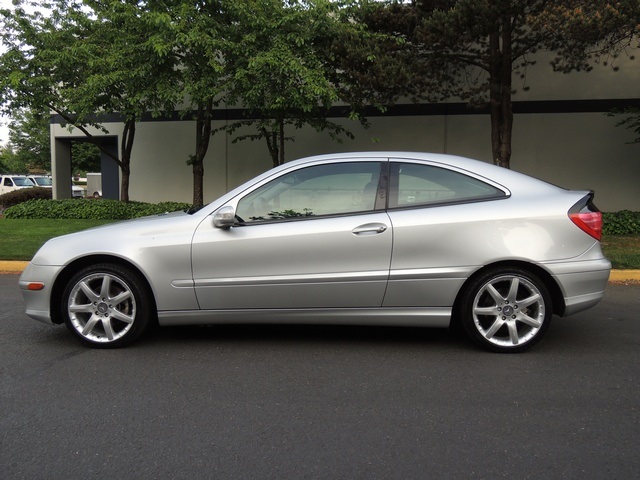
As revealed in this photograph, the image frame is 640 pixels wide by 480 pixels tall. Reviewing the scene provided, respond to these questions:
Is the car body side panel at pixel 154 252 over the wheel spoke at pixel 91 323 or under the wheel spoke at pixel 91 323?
over

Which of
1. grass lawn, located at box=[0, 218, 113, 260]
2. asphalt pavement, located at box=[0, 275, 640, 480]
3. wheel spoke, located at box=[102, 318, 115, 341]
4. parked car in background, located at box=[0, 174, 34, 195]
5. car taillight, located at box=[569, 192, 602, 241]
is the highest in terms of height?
parked car in background, located at box=[0, 174, 34, 195]

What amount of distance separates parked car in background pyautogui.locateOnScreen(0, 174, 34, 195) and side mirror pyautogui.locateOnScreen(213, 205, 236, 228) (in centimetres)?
3076

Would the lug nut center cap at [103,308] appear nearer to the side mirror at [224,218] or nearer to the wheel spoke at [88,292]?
the wheel spoke at [88,292]

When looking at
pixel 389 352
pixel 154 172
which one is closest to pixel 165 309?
pixel 389 352

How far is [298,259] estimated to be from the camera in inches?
174

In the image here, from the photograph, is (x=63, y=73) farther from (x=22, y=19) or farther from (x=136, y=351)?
(x=136, y=351)

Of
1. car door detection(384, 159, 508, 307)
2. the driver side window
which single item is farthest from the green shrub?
car door detection(384, 159, 508, 307)

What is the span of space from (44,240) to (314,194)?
8181 millimetres

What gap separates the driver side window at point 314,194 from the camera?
14.9 feet

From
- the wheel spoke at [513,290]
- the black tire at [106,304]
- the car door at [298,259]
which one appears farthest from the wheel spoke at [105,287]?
the wheel spoke at [513,290]

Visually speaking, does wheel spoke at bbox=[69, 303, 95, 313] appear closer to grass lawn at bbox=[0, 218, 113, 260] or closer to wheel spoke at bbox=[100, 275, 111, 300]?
wheel spoke at bbox=[100, 275, 111, 300]

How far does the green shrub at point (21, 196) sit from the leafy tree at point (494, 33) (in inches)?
675

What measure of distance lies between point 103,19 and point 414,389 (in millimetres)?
13617

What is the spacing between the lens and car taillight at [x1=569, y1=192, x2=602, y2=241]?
438 cm
